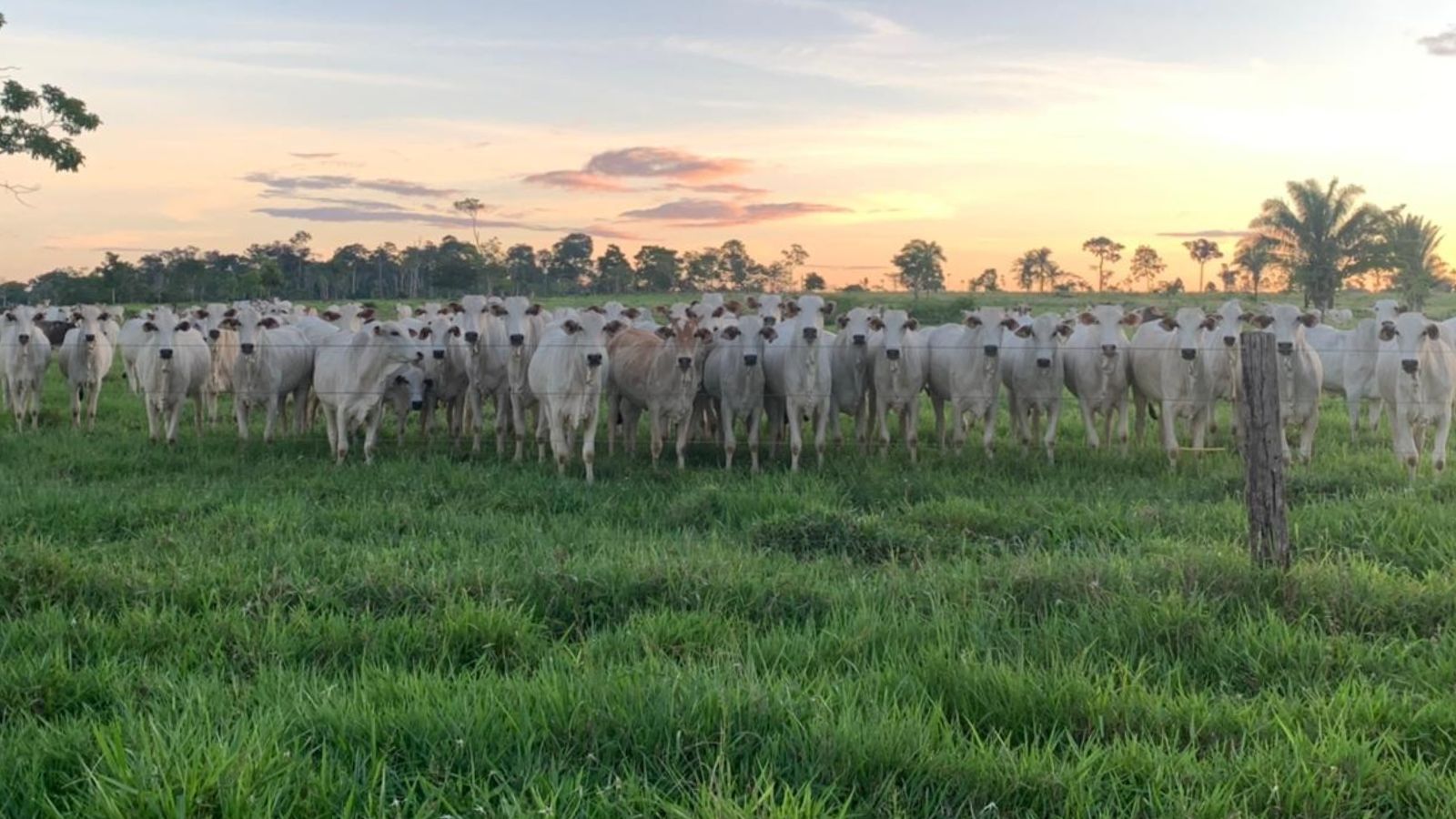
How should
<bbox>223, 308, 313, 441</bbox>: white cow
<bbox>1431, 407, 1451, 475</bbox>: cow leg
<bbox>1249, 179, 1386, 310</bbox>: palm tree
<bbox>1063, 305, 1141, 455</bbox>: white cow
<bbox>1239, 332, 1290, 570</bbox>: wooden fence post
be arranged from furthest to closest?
<bbox>1249, 179, 1386, 310</bbox>: palm tree
<bbox>223, 308, 313, 441</bbox>: white cow
<bbox>1063, 305, 1141, 455</bbox>: white cow
<bbox>1431, 407, 1451, 475</bbox>: cow leg
<bbox>1239, 332, 1290, 570</bbox>: wooden fence post

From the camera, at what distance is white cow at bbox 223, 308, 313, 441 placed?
14.0m

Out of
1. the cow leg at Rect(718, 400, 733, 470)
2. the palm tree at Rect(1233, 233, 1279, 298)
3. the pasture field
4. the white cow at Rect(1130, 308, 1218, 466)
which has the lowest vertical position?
Result: the pasture field

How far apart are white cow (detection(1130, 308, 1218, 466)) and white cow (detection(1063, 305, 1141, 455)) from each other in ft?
0.86

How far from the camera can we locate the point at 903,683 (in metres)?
4.43

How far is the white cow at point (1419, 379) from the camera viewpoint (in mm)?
11039

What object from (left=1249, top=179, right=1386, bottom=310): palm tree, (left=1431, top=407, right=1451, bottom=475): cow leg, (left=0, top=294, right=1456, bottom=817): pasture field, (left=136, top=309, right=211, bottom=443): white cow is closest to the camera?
(left=0, top=294, right=1456, bottom=817): pasture field

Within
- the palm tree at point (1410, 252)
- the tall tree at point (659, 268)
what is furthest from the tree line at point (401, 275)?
the palm tree at point (1410, 252)

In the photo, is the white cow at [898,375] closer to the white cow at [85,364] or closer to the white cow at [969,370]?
the white cow at [969,370]

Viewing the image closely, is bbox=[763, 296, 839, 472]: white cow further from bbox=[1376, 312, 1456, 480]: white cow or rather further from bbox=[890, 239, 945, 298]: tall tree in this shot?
bbox=[890, 239, 945, 298]: tall tree

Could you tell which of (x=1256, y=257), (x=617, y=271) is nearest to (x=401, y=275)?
(x=617, y=271)

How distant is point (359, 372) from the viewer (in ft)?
42.9

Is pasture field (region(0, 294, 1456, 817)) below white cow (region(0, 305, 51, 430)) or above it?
below

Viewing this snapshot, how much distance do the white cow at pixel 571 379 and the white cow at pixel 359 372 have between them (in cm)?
193

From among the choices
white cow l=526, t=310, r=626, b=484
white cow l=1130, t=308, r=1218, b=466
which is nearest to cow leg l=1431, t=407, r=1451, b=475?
white cow l=1130, t=308, r=1218, b=466
